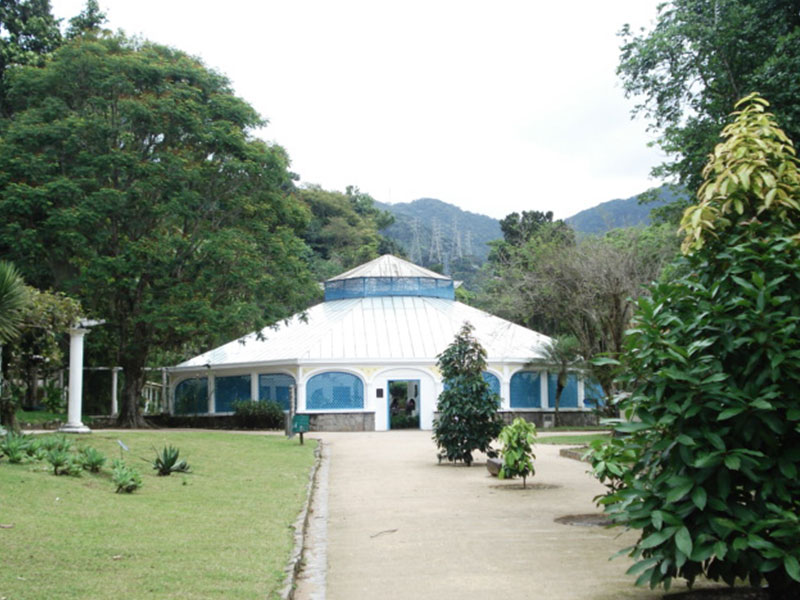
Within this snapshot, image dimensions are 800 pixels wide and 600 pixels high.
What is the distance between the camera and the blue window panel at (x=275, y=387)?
1300 inches

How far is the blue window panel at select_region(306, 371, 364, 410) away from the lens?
106ft

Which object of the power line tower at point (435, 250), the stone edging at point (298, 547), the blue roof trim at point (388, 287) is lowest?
the stone edging at point (298, 547)

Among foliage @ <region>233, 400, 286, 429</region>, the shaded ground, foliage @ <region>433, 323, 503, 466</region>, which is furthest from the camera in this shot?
foliage @ <region>233, 400, 286, 429</region>

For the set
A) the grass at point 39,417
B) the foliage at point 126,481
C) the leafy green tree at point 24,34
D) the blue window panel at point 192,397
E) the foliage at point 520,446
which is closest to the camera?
the foliage at point 126,481

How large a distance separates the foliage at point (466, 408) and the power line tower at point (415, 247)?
228ft

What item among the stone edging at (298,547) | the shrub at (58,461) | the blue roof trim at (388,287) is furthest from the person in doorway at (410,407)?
the shrub at (58,461)

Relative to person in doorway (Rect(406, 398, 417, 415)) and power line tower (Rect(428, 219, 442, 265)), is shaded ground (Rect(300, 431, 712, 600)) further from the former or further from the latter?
power line tower (Rect(428, 219, 442, 265))

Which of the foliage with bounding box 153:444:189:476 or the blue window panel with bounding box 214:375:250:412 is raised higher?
the blue window panel with bounding box 214:375:250:412

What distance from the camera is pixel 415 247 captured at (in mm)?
101250

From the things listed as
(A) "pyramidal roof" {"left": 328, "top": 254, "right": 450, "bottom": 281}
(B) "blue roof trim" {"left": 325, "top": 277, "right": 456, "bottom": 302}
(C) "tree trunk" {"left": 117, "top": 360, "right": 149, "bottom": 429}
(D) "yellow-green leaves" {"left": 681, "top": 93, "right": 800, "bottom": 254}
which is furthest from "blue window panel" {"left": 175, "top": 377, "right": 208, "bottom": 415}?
(D) "yellow-green leaves" {"left": 681, "top": 93, "right": 800, "bottom": 254}

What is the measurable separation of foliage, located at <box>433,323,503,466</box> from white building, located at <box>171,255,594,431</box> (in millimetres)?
13193

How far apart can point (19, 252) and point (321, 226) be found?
123 ft

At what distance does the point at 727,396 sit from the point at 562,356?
27732mm

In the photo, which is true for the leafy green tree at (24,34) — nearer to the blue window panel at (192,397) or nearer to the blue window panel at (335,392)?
the blue window panel at (192,397)
